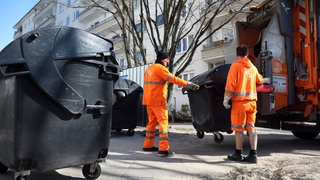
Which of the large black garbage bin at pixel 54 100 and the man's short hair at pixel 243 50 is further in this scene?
the man's short hair at pixel 243 50

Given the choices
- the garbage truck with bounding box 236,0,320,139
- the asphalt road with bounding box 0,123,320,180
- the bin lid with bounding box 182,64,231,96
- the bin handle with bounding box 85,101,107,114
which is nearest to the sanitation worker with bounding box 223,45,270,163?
the asphalt road with bounding box 0,123,320,180

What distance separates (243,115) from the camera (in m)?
4.64

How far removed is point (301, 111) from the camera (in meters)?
5.91

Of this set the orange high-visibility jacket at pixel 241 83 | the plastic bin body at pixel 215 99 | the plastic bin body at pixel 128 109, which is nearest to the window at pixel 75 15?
the plastic bin body at pixel 128 109

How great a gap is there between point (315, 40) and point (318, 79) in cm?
67

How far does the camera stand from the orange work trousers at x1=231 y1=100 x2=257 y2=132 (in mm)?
4638

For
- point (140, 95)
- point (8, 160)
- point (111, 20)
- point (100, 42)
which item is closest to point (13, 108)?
point (8, 160)

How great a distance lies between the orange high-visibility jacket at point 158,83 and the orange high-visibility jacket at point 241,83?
80 cm

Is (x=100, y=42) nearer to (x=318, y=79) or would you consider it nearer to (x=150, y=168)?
(x=150, y=168)

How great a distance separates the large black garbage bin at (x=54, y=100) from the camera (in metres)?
2.82

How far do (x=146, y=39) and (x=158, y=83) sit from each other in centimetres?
2020

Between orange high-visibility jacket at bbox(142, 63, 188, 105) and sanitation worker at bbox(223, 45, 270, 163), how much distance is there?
0.82m

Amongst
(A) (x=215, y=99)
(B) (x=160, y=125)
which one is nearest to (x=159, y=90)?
(B) (x=160, y=125)

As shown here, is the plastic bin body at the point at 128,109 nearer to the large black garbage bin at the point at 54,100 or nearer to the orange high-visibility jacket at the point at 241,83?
the orange high-visibility jacket at the point at 241,83
